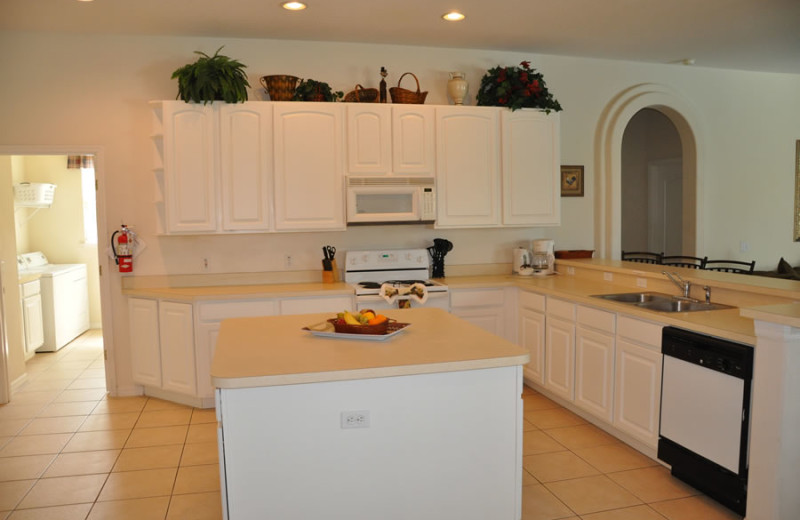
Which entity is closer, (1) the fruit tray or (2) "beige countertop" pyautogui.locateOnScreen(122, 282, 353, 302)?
(1) the fruit tray

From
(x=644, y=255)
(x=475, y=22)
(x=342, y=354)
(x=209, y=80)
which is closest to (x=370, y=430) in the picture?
(x=342, y=354)

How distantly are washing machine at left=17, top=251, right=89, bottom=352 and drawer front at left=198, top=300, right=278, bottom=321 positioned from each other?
9.56 ft

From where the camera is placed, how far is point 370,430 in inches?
84.4

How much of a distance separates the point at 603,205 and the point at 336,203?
102 inches

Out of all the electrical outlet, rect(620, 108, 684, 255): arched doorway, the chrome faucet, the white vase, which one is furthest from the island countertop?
rect(620, 108, 684, 255): arched doorway

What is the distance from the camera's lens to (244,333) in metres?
2.65

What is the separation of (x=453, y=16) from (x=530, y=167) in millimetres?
1398

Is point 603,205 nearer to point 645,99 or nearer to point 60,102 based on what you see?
point 645,99

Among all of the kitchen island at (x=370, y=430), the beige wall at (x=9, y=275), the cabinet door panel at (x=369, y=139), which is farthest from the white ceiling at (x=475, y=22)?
the kitchen island at (x=370, y=430)

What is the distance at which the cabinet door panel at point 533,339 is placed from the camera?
4320mm

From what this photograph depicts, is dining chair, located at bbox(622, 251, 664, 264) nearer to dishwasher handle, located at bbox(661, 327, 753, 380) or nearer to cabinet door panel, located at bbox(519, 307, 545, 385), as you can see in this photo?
cabinet door panel, located at bbox(519, 307, 545, 385)

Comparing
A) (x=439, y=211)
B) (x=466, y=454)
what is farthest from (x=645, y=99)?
(x=466, y=454)

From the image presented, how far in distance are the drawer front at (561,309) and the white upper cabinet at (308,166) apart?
68.1 inches

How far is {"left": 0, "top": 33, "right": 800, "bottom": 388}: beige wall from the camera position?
4410 millimetres
